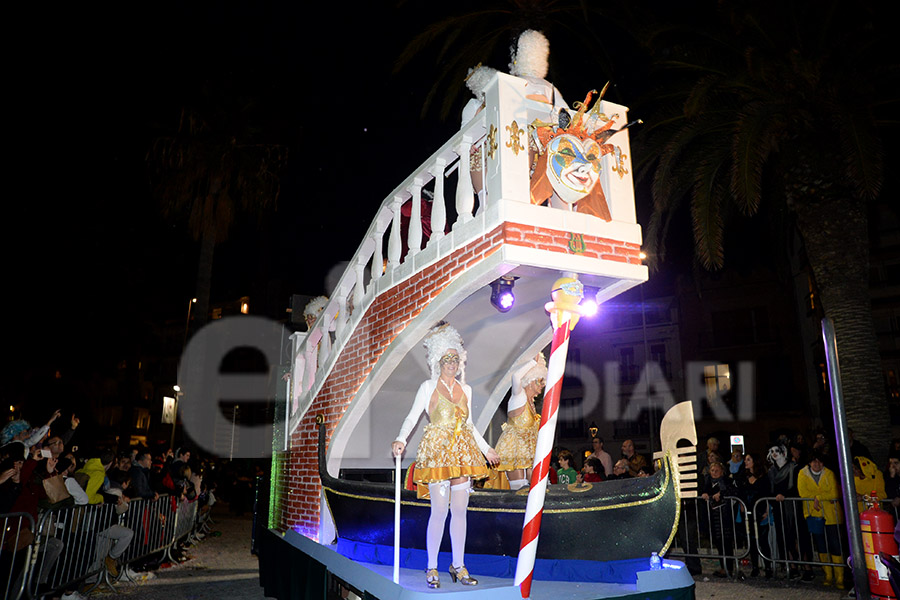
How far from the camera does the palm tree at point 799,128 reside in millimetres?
9945

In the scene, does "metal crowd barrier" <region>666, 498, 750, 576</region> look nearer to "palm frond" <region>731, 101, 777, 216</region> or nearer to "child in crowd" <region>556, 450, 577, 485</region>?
"child in crowd" <region>556, 450, 577, 485</region>

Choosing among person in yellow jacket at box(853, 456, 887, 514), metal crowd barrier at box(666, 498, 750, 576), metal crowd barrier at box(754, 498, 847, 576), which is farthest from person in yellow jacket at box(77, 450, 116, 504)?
person in yellow jacket at box(853, 456, 887, 514)

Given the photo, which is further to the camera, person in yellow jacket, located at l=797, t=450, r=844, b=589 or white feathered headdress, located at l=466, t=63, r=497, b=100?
person in yellow jacket, located at l=797, t=450, r=844, b=589

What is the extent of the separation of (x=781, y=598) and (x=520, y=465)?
4355 mm

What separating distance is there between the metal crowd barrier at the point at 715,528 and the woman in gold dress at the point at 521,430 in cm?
413

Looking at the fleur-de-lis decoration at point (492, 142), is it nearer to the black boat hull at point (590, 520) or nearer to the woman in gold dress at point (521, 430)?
the woman in gold dress at point (521, 430)

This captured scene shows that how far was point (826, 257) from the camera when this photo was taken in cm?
1118

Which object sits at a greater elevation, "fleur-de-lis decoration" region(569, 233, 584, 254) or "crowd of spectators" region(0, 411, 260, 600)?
"fleur-de-lis decoration" region(569, 233, 584, 254)

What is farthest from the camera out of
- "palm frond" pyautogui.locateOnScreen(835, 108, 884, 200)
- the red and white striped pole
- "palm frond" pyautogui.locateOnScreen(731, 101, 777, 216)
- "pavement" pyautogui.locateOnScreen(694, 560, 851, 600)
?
"palm frond" pyautogui.locateOnScreen(731, 101, 777, 216)

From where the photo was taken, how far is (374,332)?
732 centimetres

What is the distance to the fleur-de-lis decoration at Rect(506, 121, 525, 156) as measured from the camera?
5.56m

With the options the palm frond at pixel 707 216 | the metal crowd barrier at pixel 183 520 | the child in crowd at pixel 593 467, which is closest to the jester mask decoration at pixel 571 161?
the palm frond at pixel 707 216

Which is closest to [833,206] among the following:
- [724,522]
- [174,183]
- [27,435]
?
[724,522]

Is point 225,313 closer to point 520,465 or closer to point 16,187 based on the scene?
point 16,187
